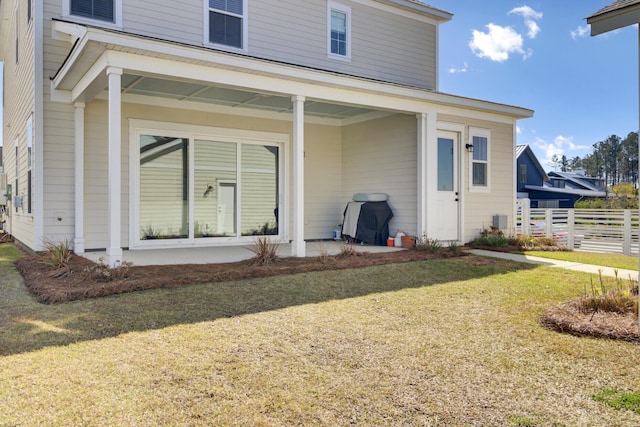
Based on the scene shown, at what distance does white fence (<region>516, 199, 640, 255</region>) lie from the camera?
10875 millimetres

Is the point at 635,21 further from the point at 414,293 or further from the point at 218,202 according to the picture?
the point at 218,202

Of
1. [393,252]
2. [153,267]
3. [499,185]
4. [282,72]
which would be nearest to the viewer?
[153,267]

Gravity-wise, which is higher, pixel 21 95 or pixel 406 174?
pixel 21 95

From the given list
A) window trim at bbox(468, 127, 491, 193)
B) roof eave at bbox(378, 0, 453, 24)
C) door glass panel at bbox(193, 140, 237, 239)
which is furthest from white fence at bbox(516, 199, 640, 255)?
door glass panel at bbox(193, 140, 237, 239)

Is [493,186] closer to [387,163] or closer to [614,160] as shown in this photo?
[387,163]

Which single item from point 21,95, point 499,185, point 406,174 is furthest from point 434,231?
point 21,95

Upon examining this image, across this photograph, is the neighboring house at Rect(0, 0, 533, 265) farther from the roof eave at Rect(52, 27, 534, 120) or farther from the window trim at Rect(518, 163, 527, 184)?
the window trim at Rect(518, 163, 527, 184)

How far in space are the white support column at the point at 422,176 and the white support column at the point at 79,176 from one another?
6356 millimetres

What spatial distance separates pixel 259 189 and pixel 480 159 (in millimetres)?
5105

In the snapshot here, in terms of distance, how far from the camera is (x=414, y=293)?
18.5 ft

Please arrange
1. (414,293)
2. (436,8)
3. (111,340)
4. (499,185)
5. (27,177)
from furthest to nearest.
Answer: (436,8), (499,185), (27,177), (414,293), (111,340)

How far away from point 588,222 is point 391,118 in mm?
5548

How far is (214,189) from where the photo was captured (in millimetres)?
9812

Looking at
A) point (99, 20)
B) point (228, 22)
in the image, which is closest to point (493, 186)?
point (228, 22)
